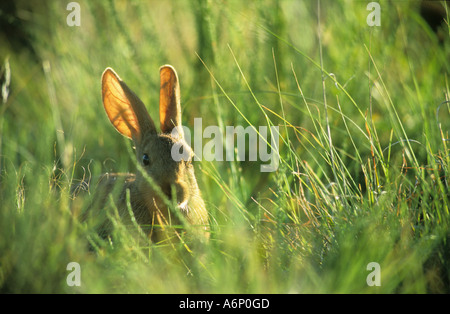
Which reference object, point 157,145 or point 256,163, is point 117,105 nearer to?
point 157,145

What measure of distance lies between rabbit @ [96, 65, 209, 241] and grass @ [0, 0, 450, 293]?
14 cm

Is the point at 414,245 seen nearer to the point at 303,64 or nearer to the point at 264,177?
the point at 264,177

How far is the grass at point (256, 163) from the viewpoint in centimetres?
170

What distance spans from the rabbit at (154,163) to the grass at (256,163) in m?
0.14

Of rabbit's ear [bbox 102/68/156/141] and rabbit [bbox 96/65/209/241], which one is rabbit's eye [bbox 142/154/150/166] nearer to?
rabbit [bbox 96/65/209/241]

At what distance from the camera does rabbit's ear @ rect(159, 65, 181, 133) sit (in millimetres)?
2553

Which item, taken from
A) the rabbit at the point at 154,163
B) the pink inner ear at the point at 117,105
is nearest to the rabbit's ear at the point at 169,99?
the rabbit at the point at 154,163

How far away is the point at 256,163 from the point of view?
3.14 m

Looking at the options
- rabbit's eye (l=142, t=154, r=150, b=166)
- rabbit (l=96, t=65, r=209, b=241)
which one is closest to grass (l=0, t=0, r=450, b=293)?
rabbit (l=96, t=65, r=209, b=241)

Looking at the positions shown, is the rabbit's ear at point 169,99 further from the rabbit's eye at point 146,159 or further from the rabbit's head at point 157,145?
the rabbit's eye at point 146,159

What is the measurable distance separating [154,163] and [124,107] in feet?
1.25

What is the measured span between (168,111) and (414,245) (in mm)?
1363

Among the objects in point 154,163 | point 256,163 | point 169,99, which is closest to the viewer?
point 154,163

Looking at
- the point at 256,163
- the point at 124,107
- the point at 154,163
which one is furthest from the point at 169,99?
the point at 256,163
